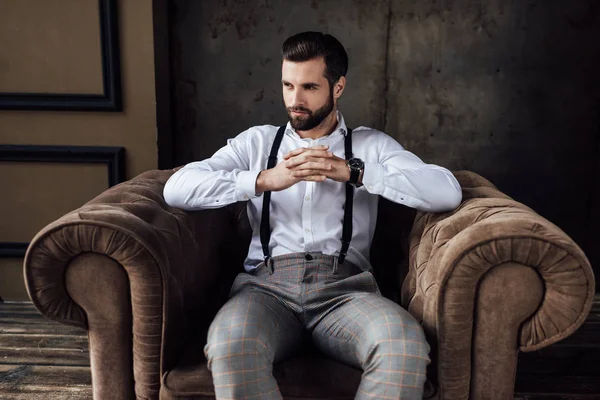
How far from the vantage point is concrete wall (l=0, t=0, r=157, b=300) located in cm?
248

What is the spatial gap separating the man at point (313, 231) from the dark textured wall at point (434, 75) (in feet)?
2.92

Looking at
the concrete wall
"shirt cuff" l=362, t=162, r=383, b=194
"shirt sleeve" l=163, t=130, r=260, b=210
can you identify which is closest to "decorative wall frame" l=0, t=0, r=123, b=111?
the concrete wall

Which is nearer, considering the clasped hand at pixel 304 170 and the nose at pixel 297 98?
the clasped hand at pixel 304 170

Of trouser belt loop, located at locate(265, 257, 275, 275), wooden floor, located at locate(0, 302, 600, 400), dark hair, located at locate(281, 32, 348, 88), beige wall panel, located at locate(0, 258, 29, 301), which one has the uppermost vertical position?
dark hair, located at locate(281, 32, 348, 88)

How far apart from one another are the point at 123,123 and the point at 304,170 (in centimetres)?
135

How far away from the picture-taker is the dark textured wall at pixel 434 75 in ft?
8.52

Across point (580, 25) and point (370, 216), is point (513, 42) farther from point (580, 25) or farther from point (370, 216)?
point (370, 216)

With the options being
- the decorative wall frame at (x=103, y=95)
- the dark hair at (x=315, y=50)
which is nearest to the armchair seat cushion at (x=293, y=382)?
the dark hair at (x=315, y=50)

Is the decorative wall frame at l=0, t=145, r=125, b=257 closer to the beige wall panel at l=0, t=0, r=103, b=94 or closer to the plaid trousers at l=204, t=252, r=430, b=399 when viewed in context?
the beige wall panel at l=0, t=0, r=103, b=94

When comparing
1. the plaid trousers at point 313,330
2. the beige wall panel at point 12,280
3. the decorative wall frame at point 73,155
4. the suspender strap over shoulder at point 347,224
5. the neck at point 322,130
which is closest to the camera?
the plaid trousers at point 313,330

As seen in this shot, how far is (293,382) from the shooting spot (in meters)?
1.32

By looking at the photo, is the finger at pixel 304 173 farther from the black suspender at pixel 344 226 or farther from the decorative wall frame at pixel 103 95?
the decorative wall frame at pixel 103 95

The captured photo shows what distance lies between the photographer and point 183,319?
1.45 meters

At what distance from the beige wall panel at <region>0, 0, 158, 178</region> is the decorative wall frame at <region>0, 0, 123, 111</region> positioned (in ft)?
0.10
